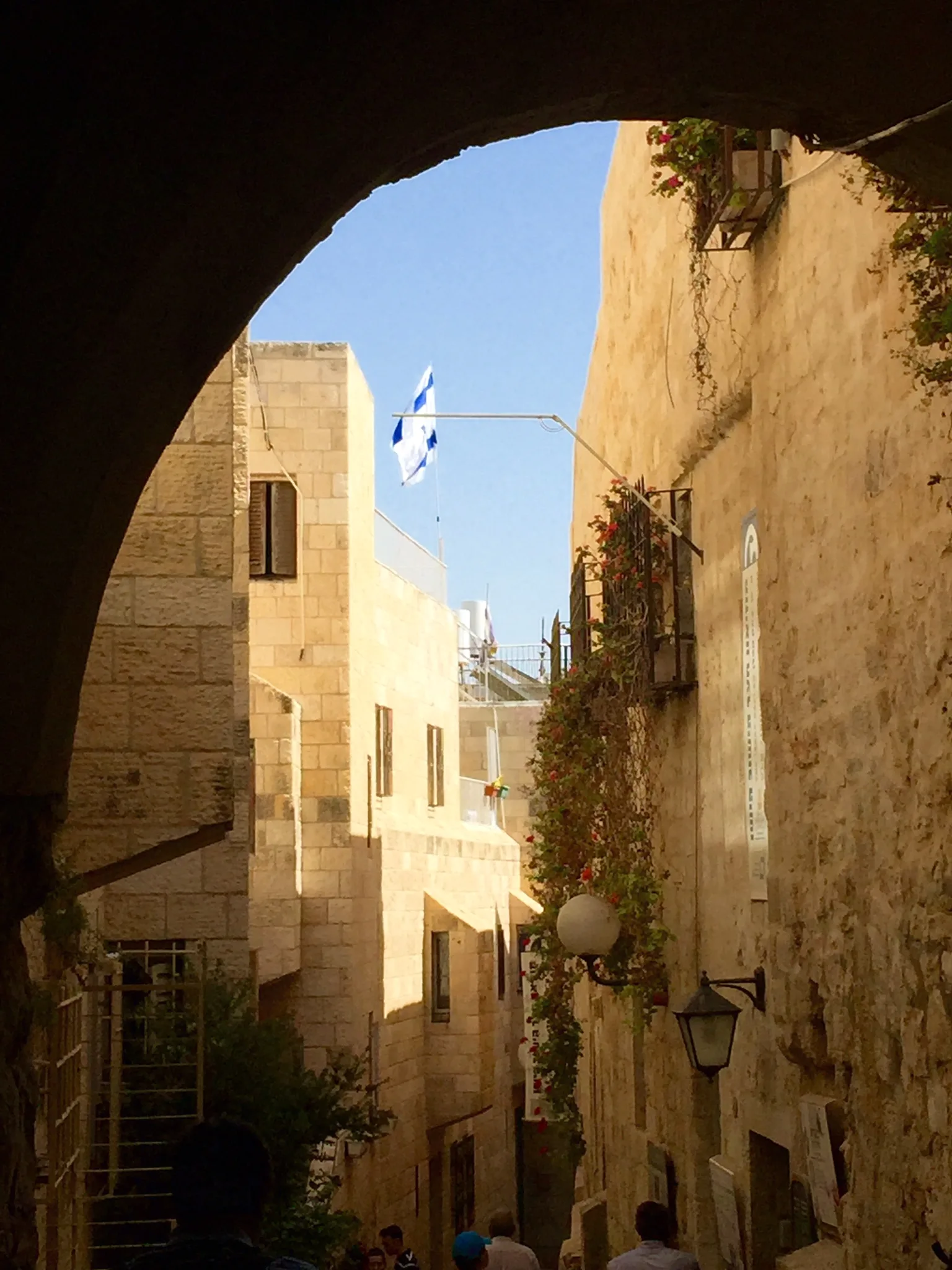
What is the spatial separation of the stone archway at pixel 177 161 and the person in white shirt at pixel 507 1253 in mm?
6267

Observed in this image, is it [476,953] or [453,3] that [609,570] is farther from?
[476,953]

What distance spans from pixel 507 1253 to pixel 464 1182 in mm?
15232

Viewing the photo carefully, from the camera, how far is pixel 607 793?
11.6 metres

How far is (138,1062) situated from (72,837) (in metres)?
3.93

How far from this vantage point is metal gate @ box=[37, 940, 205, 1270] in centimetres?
628

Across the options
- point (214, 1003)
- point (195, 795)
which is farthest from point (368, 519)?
point (195, 795)

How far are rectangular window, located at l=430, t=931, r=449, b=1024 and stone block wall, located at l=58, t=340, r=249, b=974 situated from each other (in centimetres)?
1591

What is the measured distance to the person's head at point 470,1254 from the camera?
7.90 meters

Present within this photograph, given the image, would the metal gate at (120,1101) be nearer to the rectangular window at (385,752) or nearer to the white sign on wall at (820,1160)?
the white sign on wall at (820,1160)

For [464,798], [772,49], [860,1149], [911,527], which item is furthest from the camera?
[464,798]

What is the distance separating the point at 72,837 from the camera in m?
6.00

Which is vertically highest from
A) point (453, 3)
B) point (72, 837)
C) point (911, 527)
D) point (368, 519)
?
point (368, 519)

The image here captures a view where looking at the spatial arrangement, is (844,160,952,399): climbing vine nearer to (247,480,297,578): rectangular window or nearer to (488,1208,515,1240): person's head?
(488,1208,515,1240): person's head

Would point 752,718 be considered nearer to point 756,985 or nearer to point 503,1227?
point 756,985
